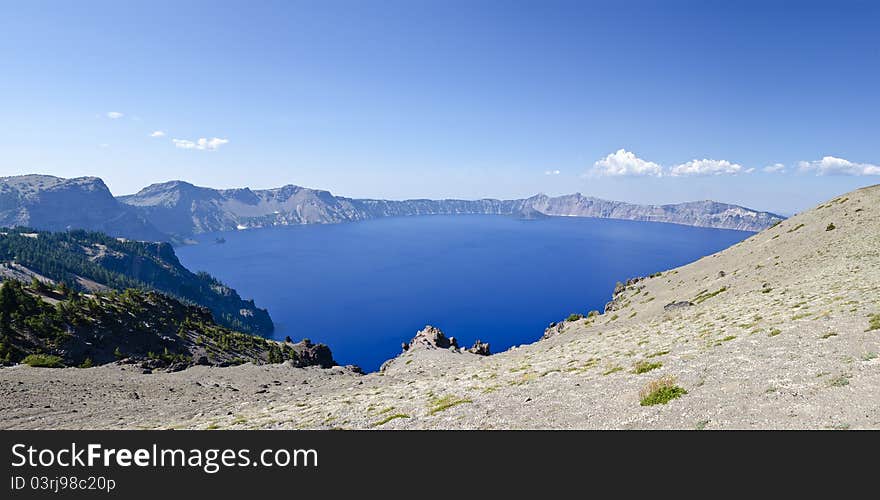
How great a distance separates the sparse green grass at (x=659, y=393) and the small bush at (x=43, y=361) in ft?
233

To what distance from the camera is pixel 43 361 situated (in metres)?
52.4

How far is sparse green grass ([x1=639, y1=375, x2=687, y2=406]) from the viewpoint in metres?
18.1

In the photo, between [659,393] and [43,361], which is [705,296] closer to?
[659,393]

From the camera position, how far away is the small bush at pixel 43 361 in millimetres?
51156

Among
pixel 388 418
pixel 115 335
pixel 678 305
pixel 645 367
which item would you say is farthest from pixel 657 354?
pixel 115 335

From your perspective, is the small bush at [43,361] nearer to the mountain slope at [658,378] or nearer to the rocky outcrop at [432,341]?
the mountain slope at [658,378]

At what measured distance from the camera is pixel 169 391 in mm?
41938

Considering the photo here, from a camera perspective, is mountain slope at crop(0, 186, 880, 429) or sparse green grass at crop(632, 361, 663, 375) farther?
sparse green grass at crop(632, 361, 663, 375)

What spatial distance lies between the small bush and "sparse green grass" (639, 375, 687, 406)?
70.9m

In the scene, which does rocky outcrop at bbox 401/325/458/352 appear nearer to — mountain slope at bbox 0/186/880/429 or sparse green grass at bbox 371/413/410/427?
mountain slope at bbox 0/186/880/429

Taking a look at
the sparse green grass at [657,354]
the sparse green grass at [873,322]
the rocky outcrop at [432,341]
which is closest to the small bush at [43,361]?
the rocky outcrop at [432,341]

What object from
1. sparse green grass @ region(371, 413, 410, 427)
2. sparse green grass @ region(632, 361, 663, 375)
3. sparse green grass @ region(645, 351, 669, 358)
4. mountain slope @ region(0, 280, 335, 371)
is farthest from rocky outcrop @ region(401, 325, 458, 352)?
sparse green grass @ region(632, 361, 663, 375)
